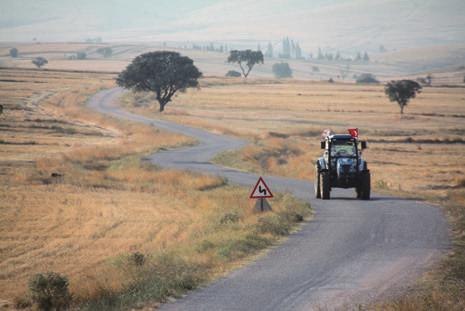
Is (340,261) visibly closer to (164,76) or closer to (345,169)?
(345,169)

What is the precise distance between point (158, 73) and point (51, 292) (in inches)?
3715

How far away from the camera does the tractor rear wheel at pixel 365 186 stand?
1264 inches

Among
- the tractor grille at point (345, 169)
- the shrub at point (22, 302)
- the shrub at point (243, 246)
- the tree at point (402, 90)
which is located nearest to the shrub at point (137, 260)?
the shrub at point (243, 246)

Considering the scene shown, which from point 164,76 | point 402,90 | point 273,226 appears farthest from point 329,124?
point 273,226

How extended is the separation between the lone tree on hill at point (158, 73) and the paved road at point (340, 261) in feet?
254

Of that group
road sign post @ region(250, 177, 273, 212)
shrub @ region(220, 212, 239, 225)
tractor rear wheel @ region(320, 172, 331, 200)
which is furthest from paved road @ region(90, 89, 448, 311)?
shrub @ region(220, 212, 239, 225)

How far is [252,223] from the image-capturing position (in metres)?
26.0

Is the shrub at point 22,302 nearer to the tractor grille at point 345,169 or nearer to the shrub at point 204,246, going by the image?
the shrub at point 204,246

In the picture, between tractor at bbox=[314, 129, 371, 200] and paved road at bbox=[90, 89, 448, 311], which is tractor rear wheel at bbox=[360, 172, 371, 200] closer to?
tractor at bbox=[314, 129, 371, 200]

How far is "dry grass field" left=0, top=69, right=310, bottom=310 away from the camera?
19297mm

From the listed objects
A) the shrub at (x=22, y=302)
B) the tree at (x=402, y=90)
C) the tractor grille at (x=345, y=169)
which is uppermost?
the tractor grille at (x=345, y=169)

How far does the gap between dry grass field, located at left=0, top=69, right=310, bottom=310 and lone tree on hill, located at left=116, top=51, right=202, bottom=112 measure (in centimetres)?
4221

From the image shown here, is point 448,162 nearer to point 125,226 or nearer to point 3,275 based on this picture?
point 125,226

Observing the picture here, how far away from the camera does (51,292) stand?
17031 millimetres
